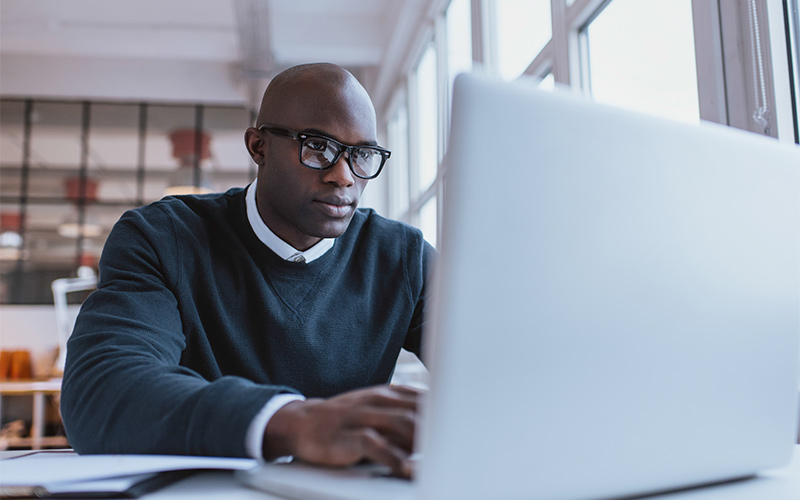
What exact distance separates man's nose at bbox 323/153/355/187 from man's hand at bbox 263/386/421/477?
2.23 feet

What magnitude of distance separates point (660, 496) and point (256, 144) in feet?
3.31

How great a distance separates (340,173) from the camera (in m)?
1.12

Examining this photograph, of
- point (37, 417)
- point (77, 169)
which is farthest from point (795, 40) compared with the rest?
point (77, 169)

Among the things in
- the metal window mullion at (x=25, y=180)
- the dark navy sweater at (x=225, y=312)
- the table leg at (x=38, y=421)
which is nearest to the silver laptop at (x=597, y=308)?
the dark navy sweater at (x=225, y=312)

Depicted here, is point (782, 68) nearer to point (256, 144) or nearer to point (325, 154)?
point (325, 154)

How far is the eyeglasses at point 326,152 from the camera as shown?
3.65 feet

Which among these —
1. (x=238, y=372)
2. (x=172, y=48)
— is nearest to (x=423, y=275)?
(x=238, y=372)

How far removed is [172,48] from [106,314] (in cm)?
505

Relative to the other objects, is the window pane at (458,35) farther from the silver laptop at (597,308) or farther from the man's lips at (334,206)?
the silver laptop at (597,308)

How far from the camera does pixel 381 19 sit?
511cm

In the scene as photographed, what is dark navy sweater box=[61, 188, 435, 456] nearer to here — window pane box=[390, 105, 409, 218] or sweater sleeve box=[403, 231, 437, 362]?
sweater sleeve box=[403, 231, 437, 362]

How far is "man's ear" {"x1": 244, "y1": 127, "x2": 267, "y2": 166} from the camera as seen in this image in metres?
1.25

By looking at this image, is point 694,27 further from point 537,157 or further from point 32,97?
point 32,97

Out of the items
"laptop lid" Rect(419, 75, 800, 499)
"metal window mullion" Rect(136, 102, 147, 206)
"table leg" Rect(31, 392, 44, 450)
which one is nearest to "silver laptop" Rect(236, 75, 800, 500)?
"laptop lid" Rect(419, 75, 800, 499)
